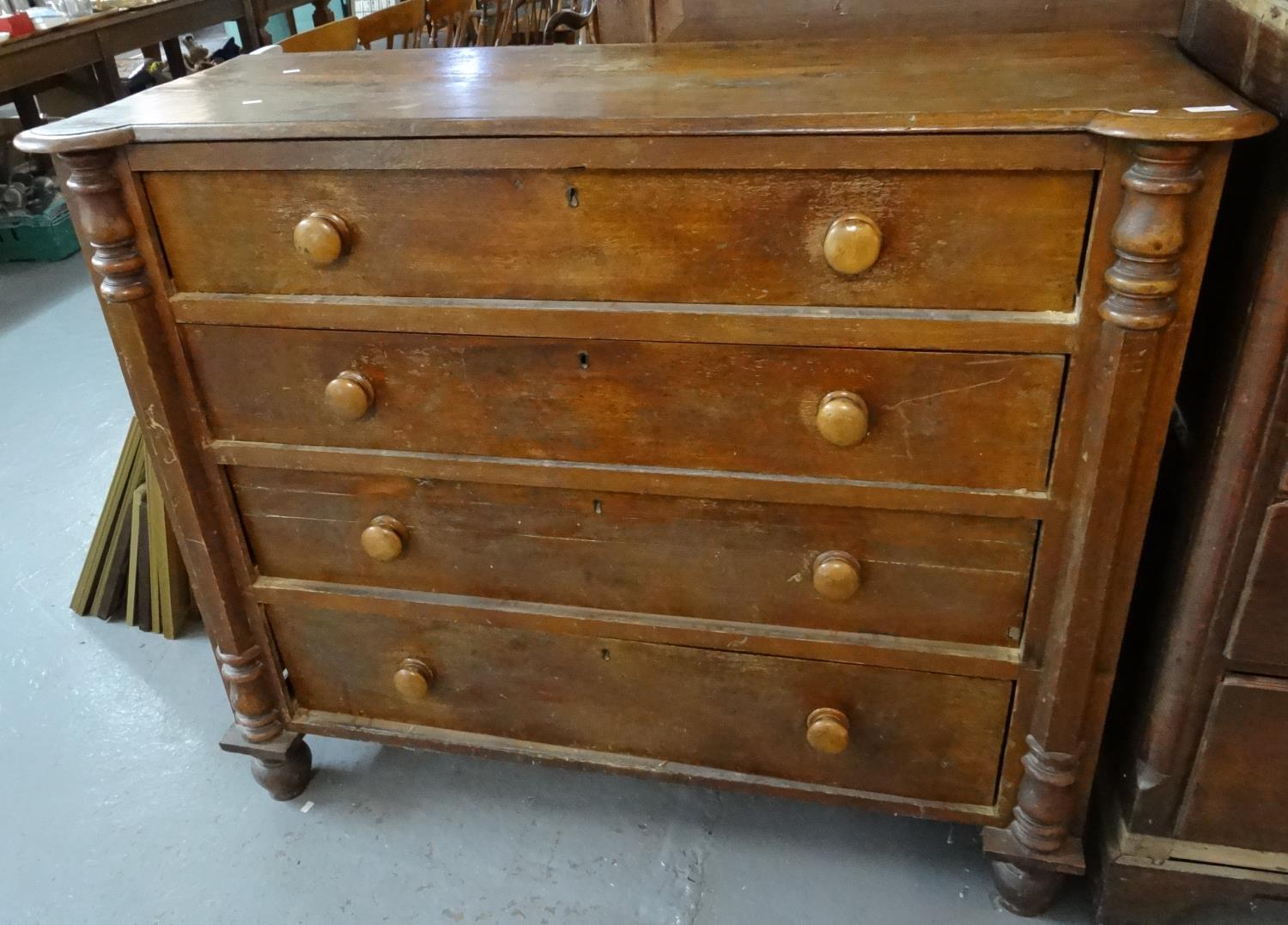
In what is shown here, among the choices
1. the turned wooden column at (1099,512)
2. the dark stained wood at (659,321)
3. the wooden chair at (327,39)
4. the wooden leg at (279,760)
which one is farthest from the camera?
the wooden chair at (327,39)

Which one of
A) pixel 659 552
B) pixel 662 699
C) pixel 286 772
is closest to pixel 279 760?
pixel 286 772

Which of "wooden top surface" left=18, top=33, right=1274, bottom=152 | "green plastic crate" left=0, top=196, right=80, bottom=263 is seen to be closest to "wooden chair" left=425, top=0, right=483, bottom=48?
"wooden top surface" left=18, top=33, right=1274, bottom=152

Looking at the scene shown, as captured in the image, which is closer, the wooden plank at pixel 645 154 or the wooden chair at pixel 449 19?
the wooden plank at pixel 645 154

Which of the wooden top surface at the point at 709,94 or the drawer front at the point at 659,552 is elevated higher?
the wooden top surface at the point at 709,94

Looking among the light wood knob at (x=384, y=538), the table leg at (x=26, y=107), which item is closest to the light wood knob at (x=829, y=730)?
the light wood knob at (x=384, y=538)

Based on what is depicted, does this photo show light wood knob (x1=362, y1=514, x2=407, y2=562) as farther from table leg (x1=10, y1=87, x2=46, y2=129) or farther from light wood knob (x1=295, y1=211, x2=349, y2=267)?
table leg (x1=10, y1=87, x2=46, y2=129)

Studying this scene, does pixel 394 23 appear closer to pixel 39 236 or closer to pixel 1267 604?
pixel 1267 604

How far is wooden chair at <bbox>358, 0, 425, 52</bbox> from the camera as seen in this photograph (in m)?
1.77

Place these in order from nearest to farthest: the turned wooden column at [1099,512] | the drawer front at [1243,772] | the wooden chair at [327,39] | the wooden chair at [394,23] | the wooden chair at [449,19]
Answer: the turned wooden column at [1099,512] → the drawer front at [1243,772] → the wooden chair at [327,39] → the wooden chair at [394,23] → the wooden chair at [449,19]

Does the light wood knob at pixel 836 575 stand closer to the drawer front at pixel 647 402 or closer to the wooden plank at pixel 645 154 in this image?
the drawer front at pixel 647 402

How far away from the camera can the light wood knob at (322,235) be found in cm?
102

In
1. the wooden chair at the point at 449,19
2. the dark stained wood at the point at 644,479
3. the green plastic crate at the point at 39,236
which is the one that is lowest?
the green plastic crate at the point at 39,236

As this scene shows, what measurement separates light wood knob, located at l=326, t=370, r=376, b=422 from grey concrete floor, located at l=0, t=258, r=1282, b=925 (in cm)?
69

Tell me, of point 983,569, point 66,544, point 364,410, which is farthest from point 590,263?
point 66,544
